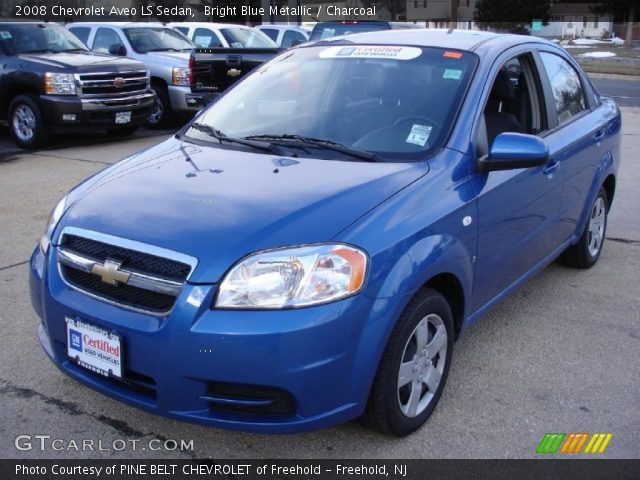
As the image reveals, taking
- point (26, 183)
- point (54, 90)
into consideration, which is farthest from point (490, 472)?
point (54, 90)

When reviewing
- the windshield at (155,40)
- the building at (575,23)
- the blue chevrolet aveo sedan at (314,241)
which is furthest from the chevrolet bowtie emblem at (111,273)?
the building at (575,23)

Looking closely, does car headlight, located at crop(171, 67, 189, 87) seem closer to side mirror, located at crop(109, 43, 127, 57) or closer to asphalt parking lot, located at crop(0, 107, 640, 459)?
side mirror, located at crop(109, 43, 127, 57)

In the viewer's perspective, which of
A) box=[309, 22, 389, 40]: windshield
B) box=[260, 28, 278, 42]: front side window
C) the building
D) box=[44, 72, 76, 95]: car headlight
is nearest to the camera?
box=[44, 72, 76, 95]: car headlight

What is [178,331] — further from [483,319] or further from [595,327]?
[595,327]

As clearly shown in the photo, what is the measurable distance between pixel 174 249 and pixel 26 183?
6151mm

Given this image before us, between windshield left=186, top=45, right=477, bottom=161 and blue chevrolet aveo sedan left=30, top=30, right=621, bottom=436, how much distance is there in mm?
12

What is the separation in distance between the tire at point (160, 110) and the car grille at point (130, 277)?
33.0 feet

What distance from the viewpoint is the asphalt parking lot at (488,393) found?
3.09 meters

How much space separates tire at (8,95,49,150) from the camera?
10312 millimetres

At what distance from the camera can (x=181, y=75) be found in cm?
1229

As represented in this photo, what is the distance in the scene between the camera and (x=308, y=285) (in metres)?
2.66

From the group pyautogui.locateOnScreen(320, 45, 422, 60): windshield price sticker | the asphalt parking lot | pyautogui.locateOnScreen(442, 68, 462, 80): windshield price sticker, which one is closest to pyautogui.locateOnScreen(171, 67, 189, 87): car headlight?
the asphalt parking lot

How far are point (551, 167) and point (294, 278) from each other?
85.0 inches

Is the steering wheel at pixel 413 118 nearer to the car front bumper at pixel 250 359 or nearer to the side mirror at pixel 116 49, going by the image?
the car front bumper at pixel 250 359
